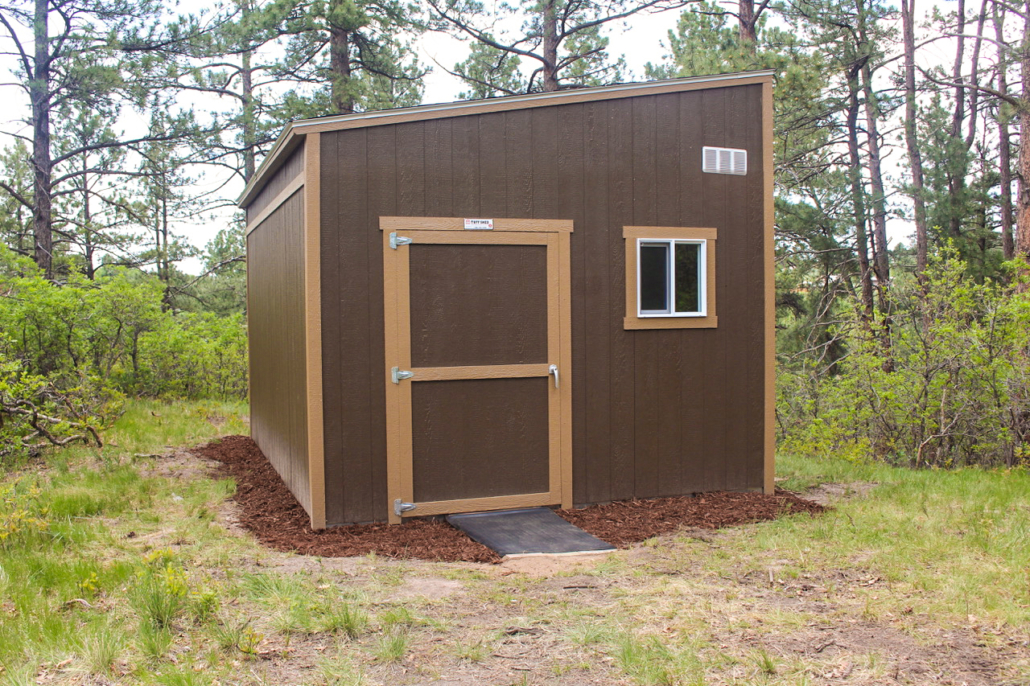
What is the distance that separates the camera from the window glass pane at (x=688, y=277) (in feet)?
20.7

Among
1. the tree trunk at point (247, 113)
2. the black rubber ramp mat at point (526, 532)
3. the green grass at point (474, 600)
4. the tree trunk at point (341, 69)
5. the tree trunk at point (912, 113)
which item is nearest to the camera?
the green grass at point (474, 600)

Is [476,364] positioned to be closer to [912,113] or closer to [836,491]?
[836,491]

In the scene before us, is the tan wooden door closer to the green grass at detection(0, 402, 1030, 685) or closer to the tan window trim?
the tan window trim

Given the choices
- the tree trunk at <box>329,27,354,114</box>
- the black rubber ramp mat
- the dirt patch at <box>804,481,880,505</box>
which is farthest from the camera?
the tree trunk at <box>329,27,354,114</box>

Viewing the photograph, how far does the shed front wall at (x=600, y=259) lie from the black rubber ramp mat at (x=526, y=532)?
49cm

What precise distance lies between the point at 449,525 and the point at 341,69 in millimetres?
11112

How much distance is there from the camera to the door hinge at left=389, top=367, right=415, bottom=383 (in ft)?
18.4

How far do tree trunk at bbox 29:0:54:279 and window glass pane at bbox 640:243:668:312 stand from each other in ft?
33.2

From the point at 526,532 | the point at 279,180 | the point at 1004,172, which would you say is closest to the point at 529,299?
the point at 526,532

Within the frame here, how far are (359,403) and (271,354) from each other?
8.54ft

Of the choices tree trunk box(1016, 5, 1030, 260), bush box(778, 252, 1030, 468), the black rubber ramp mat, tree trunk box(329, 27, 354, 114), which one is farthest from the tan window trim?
tree trunk box(329, 27, 354, 114)

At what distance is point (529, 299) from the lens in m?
5.92

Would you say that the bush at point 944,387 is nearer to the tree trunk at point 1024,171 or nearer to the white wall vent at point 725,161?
the tree trunk at point 1024,171

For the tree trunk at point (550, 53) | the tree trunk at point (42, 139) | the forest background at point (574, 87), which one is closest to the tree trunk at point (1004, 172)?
the forest background at point (574, 87)
